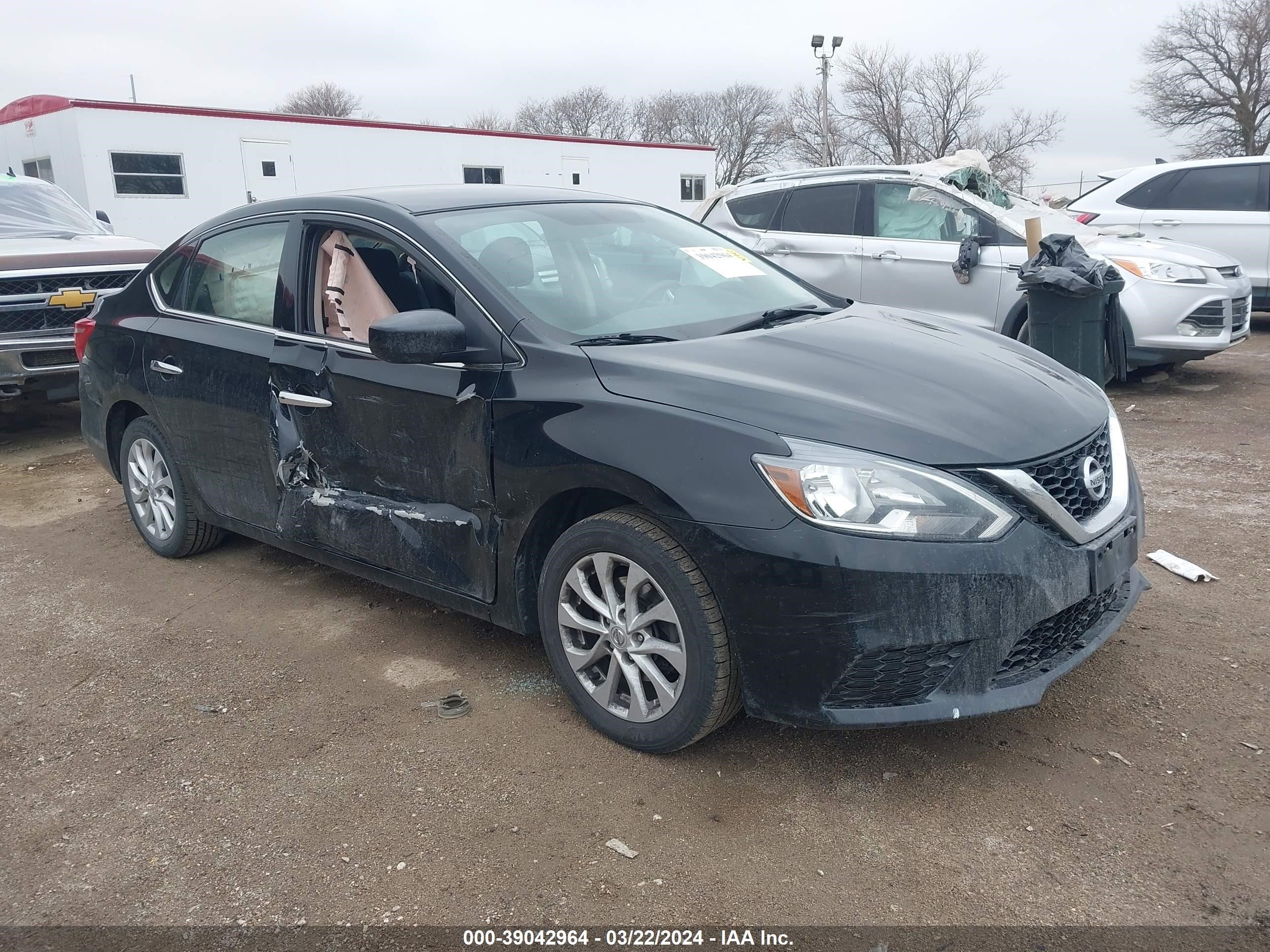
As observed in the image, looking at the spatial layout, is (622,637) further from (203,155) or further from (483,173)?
(483,173)

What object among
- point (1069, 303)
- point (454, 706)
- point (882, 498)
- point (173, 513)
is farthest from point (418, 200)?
point (1069, 303)

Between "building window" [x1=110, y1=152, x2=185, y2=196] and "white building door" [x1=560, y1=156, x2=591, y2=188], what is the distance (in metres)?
9.56

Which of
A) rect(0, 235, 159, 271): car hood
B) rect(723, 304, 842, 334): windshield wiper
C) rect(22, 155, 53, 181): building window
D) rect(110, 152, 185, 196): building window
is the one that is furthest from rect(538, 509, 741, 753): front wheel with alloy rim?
rect(22, 155, 53, 181): building window

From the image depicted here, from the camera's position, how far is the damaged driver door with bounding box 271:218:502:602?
3361 millimetres

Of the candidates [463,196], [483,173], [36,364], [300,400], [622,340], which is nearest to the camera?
[622,340]

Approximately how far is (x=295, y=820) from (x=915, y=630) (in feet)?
5.65

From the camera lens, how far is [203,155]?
1923 cm

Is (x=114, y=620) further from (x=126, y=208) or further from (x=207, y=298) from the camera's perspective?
(x=126, y=208)

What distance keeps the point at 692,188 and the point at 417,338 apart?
28.4 metres

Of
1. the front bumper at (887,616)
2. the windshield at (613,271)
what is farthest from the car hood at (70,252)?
the front bumper at (887,616)

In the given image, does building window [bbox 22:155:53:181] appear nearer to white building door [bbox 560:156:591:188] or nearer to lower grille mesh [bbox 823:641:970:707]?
white building door [bbox 560:156:591:188]

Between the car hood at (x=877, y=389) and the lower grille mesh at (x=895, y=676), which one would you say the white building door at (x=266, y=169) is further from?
the lower grille mesh at (x=895, y=676)

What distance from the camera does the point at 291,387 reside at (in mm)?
3934

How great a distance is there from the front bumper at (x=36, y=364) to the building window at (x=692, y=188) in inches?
926
